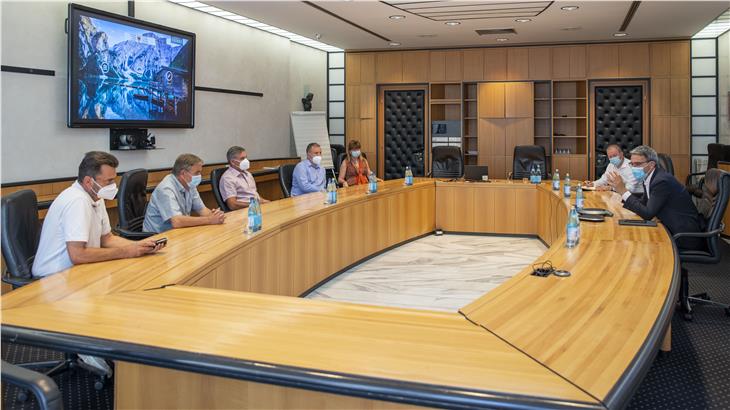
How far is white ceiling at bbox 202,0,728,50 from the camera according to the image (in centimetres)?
758

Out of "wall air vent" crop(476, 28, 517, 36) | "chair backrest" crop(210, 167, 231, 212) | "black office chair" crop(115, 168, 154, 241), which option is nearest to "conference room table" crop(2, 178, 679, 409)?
"black office chair" crop(115, 168, 154, 241)

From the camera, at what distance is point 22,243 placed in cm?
327

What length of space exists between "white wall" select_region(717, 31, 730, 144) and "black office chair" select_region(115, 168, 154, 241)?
8.28m

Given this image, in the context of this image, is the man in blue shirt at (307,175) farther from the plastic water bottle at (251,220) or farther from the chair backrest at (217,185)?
the plastic water bottle at (251,220)

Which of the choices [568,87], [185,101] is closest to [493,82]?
[568,87]

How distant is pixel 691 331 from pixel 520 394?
3.27 meters

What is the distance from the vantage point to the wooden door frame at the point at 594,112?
35.0ft

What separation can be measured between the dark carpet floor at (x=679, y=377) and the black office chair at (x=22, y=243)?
73 millimetres

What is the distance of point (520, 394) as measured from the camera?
158 centimetres

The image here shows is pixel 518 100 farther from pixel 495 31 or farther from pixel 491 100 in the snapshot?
pixel 495 31

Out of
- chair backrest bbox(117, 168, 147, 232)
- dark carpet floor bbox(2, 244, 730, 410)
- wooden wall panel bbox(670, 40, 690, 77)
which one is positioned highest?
wooden wall panel bbox(670, 40, 690, 77)

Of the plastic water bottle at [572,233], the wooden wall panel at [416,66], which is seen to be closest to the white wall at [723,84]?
the wooden wall panel at [416,66]

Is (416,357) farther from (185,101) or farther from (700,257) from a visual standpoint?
(185,101)

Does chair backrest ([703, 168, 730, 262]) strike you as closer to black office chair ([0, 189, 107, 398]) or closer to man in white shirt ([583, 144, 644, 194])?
man in white shirt ([583, 144, 644, 194])
